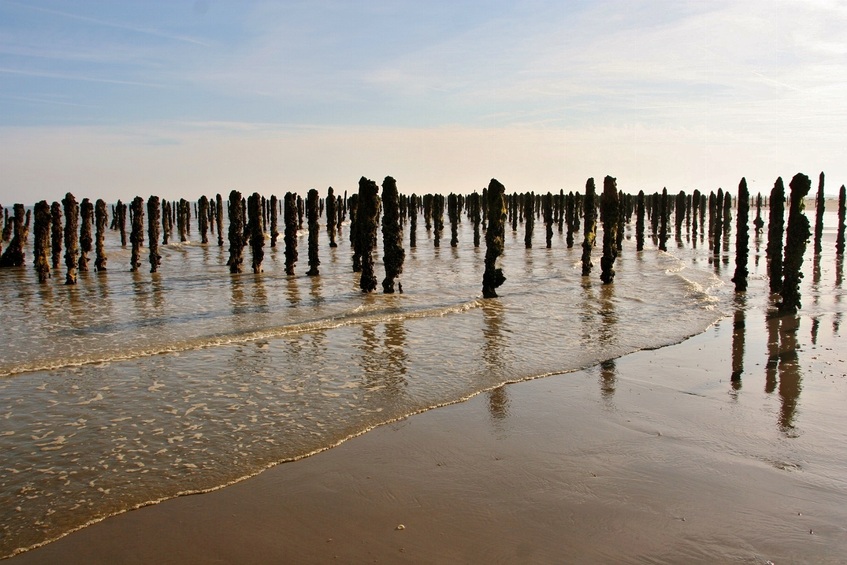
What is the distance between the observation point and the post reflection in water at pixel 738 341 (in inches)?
358

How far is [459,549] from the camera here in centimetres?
440

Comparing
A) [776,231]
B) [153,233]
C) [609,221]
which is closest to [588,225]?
[609,221]

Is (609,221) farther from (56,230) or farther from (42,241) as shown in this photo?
(56,230)

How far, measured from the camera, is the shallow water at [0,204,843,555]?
596 centimetres

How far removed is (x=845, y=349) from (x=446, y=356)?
7391 millimetres

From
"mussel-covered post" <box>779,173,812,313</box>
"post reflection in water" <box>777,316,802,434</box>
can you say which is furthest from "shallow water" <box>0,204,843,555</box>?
"post reflection in water" <box>777,316,802,434</box>

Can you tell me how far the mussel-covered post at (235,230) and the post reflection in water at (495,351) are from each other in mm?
10563

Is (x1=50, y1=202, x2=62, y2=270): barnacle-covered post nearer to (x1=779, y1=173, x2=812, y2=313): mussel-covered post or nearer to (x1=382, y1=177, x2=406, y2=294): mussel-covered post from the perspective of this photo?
(x1=382, y1=177, x2=406, y2=294): mussel-covered post

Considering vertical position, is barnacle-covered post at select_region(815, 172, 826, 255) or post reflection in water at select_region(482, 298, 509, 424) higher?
barnacle-covered post at select_region(815, 172, 826, 255)

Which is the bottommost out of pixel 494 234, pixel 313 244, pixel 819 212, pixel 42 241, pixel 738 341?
pixel 738 341

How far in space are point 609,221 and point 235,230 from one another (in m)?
13.6

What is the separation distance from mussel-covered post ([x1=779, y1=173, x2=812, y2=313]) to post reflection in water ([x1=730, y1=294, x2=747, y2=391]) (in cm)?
114

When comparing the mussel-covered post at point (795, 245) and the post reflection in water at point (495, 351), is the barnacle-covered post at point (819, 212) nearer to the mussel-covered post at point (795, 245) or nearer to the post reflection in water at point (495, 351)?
the mussel-covered post at point (795, 245)

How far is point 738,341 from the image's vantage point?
38.7 ft
